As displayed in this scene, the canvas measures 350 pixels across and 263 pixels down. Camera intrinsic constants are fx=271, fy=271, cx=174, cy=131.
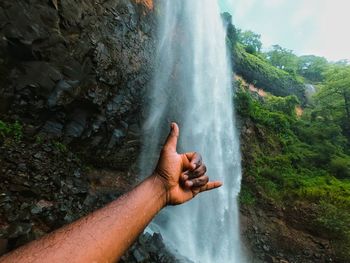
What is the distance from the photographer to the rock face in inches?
283

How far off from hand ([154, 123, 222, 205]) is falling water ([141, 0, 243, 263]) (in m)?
7.62

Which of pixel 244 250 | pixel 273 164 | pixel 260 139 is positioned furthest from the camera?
pixel 260 139

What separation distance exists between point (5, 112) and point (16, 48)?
170 centimetres

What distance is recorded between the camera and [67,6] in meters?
8.31

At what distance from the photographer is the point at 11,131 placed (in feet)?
23.0

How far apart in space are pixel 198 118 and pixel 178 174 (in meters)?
12.2

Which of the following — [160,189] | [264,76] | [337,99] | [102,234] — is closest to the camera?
[102,234]

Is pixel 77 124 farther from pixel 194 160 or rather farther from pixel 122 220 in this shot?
pixel 122 220

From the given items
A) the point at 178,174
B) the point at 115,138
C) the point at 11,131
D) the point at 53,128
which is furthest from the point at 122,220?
the point at 115,138

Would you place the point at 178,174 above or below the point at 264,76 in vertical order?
below

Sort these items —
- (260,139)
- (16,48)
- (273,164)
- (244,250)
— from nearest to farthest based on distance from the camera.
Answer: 1. (16,48)
2. (244,250)
3. (273,164)
4. (260,139)

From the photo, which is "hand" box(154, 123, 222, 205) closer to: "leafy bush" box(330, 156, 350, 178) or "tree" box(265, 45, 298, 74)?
"leafy bush" box(330, 156, 350, 178)

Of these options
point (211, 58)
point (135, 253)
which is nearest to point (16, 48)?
point (135, 253)

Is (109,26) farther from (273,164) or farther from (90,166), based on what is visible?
(273,164)
